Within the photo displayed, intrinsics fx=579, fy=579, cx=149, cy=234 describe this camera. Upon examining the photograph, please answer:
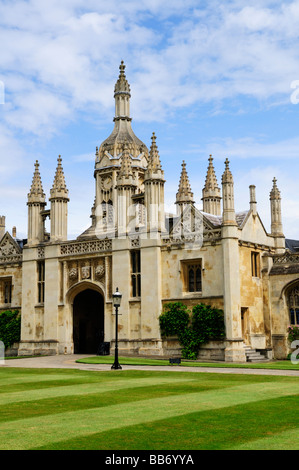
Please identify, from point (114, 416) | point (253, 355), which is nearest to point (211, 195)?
point (253, 355)

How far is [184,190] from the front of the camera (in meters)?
43.2

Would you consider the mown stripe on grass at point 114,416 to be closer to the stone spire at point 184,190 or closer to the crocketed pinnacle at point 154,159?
the crocketed pinnacle at point 154,159

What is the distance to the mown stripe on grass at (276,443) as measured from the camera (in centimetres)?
813

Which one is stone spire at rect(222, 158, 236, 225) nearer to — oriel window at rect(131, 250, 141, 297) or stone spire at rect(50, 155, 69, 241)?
oriel window at rect(131, 250, 141, 297)

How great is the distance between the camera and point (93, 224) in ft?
147

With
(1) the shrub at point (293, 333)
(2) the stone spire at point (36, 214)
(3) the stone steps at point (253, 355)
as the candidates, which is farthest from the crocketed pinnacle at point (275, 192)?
(2) the stone spire at point (36, 214)

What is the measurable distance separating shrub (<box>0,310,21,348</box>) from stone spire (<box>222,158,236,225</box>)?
17.5m

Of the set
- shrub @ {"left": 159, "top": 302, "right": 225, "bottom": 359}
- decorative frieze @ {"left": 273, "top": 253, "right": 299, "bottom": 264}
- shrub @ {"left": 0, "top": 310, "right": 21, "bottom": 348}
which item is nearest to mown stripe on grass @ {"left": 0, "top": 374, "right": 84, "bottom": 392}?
shrub @ {"left": 159, "top": 302, "right": 225, "bottom": 359}

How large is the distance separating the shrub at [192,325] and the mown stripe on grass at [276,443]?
2236 cm

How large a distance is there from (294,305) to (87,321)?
14980 millimetres

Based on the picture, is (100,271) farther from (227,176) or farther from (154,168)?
(227,176)

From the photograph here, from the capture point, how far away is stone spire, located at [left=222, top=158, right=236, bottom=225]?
31562 millimetres
